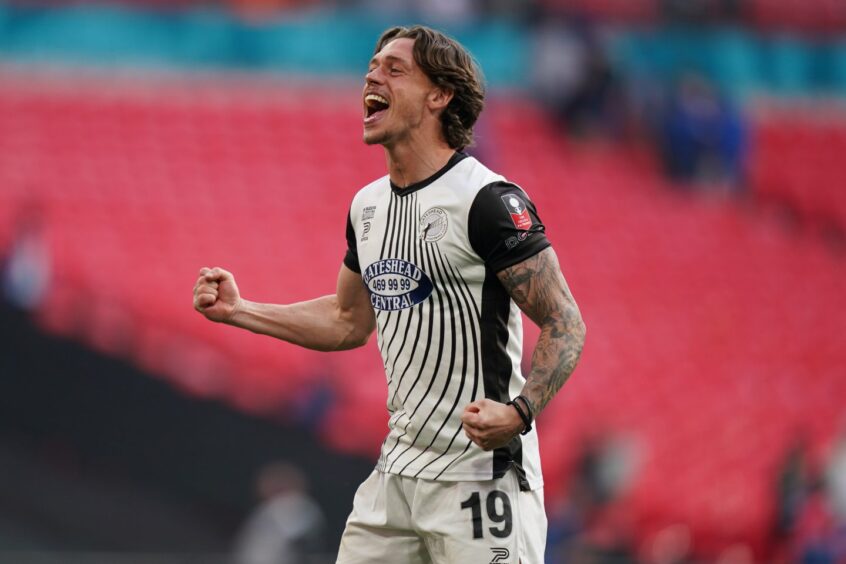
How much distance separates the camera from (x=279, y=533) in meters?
11.6

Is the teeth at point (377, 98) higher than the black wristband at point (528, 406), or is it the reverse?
the teeth at point (377, 98)

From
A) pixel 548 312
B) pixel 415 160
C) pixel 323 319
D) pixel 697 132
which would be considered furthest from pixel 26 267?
pixel 548 312

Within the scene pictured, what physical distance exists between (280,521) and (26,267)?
3.17 meters

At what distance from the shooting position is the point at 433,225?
3.80 m

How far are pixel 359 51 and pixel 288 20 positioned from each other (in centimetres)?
79

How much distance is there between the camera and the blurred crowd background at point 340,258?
11.6 m

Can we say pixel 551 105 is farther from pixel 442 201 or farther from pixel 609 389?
pixel 442 201

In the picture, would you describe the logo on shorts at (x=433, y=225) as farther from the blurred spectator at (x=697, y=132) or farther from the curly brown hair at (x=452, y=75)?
the blurred spectator at (x=697, y=132)

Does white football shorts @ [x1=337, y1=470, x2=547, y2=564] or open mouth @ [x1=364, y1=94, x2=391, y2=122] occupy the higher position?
open mouth @ [x1=364, y1=94, x2=391, y2=122]

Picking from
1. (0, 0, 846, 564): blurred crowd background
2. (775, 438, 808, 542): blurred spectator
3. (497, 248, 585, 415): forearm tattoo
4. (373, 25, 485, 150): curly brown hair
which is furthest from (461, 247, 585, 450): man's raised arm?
(775, 438, 808, 542): blurred spectator

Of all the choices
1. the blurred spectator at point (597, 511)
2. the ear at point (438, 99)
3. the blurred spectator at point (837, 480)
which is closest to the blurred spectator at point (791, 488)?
the blurred spectator at point (837, 480)

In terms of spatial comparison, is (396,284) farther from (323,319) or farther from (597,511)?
(597,511)

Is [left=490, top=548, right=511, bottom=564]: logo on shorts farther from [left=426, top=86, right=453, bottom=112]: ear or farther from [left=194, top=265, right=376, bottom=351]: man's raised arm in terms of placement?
[left=426, top=86, right=453, bottom=112]: ear

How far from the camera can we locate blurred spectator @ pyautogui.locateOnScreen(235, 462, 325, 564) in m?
11.5
